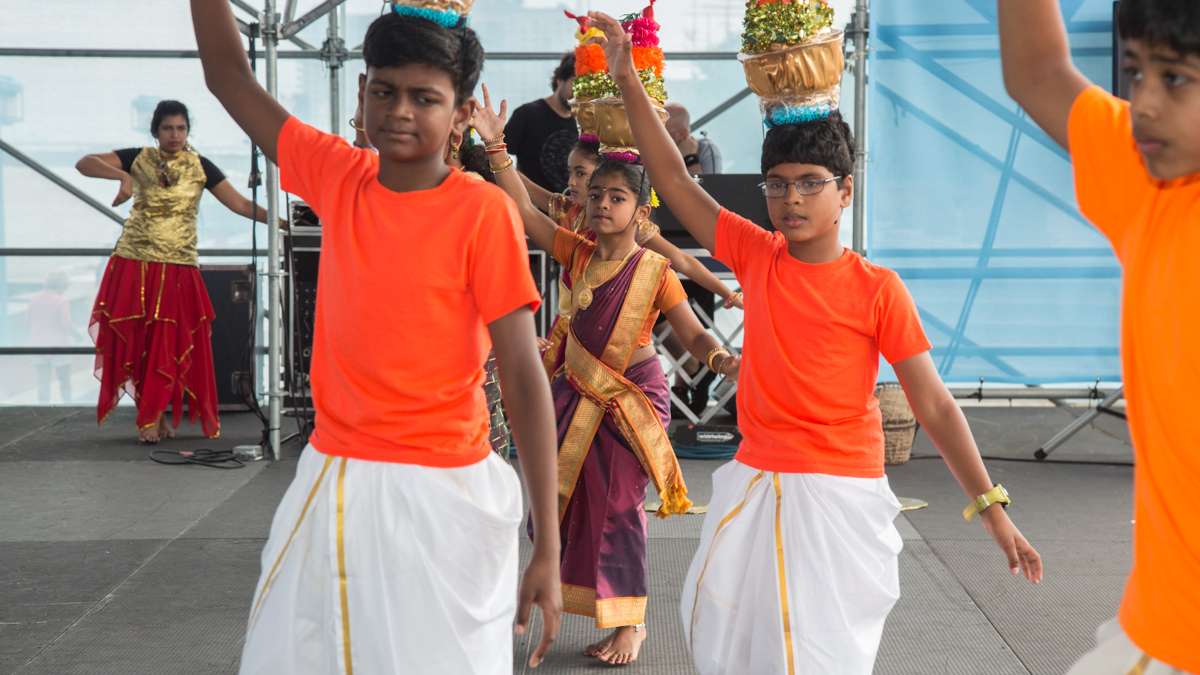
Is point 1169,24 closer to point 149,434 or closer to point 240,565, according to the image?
point 240,565

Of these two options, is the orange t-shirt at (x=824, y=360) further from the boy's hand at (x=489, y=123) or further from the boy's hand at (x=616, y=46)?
the boy's hand at (x=489, y=123)

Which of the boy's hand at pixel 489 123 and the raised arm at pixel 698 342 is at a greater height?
the boy's hand at pixel 489 123

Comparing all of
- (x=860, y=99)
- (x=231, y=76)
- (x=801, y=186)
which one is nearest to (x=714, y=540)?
(x=801, y=186)

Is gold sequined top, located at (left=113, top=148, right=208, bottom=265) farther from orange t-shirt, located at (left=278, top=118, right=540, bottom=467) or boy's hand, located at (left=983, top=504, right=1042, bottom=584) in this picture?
boy's hand, located at (left=983, top=504, right=1042, bottom=584)

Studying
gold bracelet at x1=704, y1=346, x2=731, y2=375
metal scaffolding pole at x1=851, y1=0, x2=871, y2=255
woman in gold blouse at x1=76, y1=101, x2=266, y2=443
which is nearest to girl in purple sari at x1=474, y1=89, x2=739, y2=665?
gold bracelet at x1=704, y1=346, x2=731, y2=375

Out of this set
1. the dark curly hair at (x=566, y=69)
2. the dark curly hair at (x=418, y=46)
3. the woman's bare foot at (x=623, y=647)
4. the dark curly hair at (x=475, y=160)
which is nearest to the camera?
the dark curly hair at (x=418, y=46)

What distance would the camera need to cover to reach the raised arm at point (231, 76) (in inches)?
92.1

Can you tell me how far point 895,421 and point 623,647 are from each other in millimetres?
3302

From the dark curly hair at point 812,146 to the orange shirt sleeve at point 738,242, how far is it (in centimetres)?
14

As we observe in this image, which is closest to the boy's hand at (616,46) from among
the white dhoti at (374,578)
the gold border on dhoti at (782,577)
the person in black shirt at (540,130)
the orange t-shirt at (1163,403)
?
the gold border on dhoti at (782,577)

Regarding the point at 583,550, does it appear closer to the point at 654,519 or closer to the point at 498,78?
the point at 654,519

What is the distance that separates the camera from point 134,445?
7355 millimetres

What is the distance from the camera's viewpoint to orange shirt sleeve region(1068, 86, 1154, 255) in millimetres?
1562

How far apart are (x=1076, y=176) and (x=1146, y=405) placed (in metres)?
0.31
